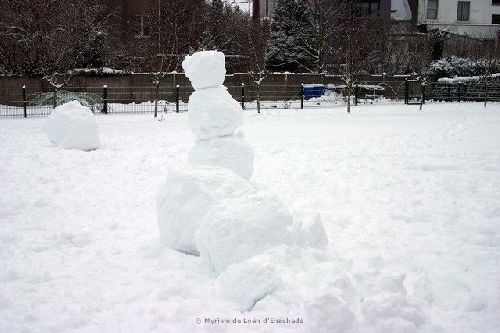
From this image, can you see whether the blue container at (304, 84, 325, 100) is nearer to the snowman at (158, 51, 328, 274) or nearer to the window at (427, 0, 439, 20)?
the window at (427, 0, 439, 20)

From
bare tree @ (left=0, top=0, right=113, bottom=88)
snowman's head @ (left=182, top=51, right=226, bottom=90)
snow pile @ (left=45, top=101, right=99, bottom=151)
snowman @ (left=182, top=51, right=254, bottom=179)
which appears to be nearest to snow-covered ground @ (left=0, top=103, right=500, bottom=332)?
snow pile @ (left=45, top=101, right=99, bottom=151)

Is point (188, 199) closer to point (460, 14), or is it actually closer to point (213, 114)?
point (213, 114)

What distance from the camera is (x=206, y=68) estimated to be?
744 centimetres

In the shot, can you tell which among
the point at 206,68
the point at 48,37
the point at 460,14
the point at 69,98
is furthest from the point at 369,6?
the point at 206,68

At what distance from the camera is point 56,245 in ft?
19.0

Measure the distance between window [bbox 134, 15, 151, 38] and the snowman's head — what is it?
30.1 meters

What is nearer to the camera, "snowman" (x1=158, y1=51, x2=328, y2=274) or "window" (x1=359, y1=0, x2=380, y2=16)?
"snowman" (x1=158, y1=51, x2=328, y2=274)

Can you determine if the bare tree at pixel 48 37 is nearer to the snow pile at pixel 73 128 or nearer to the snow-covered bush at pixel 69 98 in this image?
the snow-covered bush at pixel 69 98

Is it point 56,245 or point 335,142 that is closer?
point 56,245

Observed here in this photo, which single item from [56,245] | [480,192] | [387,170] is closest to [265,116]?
[387,170]

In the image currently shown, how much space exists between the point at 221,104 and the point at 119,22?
3266cm

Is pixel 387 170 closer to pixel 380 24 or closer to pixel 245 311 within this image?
pixel 245 311

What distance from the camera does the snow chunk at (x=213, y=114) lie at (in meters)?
7.30

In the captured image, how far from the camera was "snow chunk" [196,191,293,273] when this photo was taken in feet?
15.0
